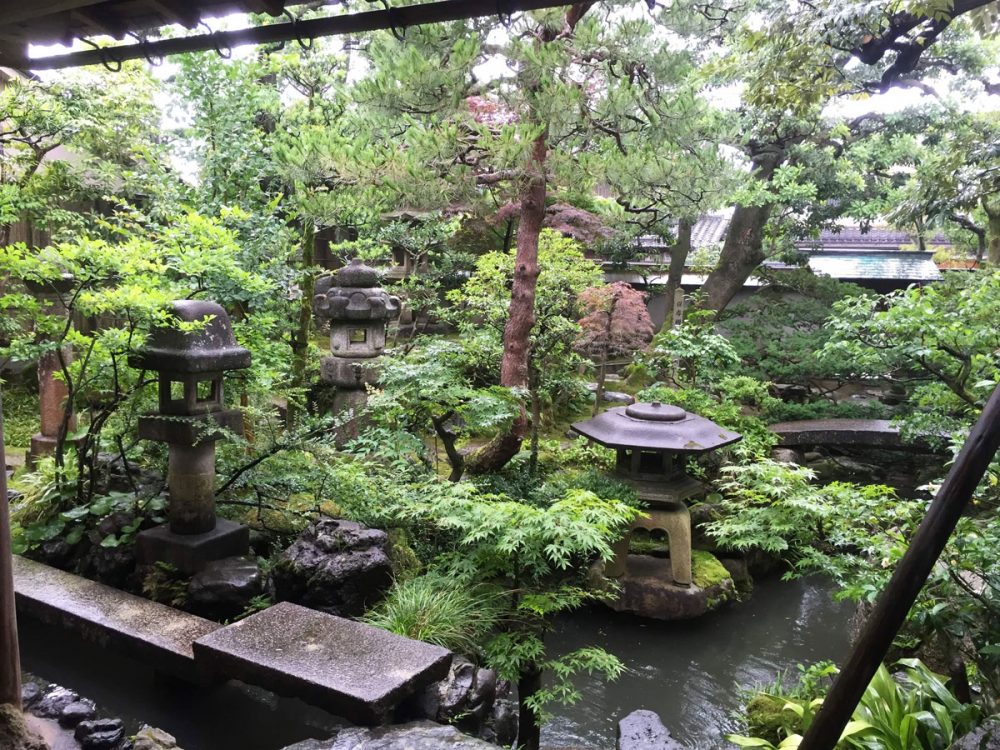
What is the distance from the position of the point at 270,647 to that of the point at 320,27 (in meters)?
3.08

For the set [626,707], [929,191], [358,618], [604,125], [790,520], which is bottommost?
[626,707]

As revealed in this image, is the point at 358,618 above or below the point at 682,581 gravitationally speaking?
above

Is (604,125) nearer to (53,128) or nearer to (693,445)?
(693,445)

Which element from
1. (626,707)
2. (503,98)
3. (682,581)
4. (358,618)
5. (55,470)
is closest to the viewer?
→ (358,618)

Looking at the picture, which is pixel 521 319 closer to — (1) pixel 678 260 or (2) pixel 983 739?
(2) pixel 983 739

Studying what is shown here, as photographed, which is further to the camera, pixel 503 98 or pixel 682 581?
pixel 682 581

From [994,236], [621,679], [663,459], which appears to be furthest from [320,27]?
[994,236]

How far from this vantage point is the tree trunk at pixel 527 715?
4320 millimetres

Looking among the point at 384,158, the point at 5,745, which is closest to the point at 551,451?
the point at 384,158

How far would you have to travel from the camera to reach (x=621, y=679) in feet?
19.7

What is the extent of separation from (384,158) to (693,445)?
4.20 metres

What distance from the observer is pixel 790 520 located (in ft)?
19.2

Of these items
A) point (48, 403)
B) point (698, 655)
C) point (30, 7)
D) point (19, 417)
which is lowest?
point (698, 655)

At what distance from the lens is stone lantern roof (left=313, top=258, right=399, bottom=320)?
8.45 meters
